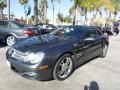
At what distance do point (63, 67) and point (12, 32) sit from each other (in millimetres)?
5627

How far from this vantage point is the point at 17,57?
16.3 ft

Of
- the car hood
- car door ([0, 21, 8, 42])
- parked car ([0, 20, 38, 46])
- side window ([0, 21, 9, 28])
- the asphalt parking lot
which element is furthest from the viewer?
side window ([0, 21, 9, 28])

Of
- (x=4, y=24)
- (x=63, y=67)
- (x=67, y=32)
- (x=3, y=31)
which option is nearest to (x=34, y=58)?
(x=63, y=67)

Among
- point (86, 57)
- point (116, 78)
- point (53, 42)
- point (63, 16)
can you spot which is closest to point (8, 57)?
point (53, 42)

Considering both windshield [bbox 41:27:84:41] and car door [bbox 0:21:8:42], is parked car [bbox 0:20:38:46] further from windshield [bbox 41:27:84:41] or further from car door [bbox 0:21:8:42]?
windshield [bbox 41:27:84:41]

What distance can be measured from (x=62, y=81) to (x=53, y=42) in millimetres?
1043

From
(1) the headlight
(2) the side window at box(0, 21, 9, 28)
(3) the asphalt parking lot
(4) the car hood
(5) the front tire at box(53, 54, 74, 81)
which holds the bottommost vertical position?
(3) the asphalt parking lot

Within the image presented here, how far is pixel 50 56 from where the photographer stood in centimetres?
477

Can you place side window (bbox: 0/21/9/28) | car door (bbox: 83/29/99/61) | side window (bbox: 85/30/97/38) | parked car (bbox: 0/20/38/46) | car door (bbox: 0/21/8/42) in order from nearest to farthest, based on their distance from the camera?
car door (bbox: 83/29/99/61) < side window (bbox: 85/30/97/38) < parked car (bbox: 0/20/38/46) < car door (bbox: 0/21/8/42) < side window (bbox: 0/21/9/28)

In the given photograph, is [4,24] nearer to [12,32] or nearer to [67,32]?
[12,32]

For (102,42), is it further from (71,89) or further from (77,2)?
(77,2)

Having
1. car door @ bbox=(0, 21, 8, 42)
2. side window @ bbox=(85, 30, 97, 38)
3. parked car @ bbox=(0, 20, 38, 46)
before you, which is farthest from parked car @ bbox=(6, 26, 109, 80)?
car door @ bbox=(0, 21, 8, 42)

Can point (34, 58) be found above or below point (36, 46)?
below

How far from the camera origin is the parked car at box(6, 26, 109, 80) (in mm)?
4684
